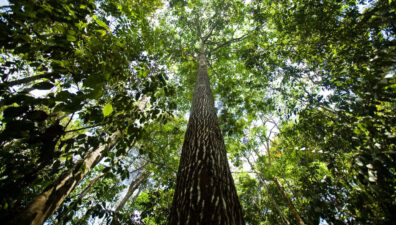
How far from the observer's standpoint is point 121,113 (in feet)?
6.68

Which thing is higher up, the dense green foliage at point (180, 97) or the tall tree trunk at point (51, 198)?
the dense green foliage at point (180, 97)

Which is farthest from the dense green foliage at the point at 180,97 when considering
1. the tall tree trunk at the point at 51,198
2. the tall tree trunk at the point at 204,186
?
the tall tree trunk at the point at 204,186

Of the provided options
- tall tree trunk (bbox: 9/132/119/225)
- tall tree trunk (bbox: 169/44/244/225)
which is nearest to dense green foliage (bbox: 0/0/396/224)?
tall tree trunk (bbox: 9/132/119/225)

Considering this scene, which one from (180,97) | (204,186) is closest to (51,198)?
(204,186)

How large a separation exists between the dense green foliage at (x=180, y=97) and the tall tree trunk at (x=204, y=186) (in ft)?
1.79

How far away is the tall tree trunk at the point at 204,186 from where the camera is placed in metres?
1.10

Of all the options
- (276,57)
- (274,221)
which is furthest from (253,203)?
(276,57)

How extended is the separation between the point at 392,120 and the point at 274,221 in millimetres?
9365

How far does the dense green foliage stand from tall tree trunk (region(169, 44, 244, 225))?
21.5 inches

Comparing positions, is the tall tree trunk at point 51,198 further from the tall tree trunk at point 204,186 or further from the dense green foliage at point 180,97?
the tall tree trunk at point 204,186

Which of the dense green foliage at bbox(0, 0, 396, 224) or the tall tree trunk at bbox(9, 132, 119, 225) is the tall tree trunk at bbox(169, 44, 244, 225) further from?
the tall tree trunk at bbox(9, 132, 119, 225)

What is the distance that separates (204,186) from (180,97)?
7.98 m

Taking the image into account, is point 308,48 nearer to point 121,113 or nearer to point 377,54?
point 377,54

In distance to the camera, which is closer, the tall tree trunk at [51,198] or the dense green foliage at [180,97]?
the dense green foliage at [180,97]
